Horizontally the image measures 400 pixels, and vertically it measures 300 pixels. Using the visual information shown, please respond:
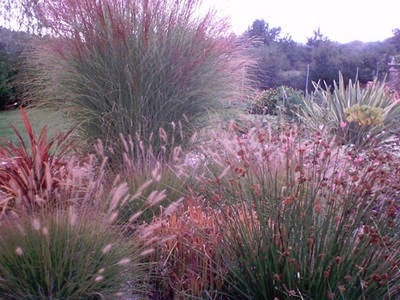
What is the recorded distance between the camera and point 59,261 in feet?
6.70

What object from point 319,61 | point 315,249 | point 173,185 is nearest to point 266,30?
point 319,61

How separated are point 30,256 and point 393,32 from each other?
96.9 ft

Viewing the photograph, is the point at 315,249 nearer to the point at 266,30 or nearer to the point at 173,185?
the point at 173,185

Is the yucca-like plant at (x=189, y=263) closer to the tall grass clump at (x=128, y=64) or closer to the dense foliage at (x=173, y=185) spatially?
the dense foliage at (x=173, y=185)

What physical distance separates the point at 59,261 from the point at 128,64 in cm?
299

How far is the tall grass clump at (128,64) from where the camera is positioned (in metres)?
4.62

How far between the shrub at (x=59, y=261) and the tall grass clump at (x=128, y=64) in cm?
231

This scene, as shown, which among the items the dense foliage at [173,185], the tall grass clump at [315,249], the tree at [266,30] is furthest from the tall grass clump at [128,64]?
the tree at [266,30]

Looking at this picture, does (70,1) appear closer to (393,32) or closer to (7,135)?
(7,135)

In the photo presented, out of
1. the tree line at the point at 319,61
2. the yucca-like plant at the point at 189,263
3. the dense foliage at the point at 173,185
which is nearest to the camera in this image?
the dense foliage at the point at 173,185

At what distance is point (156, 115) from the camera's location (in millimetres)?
4746

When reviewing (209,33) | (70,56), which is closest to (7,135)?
(70,56)

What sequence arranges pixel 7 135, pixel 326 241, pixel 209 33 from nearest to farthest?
1. pixel 326 241
2. pixel 209 33
3. pixel 7 135

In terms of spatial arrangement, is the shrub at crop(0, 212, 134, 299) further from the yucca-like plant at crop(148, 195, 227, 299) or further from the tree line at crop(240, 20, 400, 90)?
the tree line at crop(240, 20, 400, 90)
